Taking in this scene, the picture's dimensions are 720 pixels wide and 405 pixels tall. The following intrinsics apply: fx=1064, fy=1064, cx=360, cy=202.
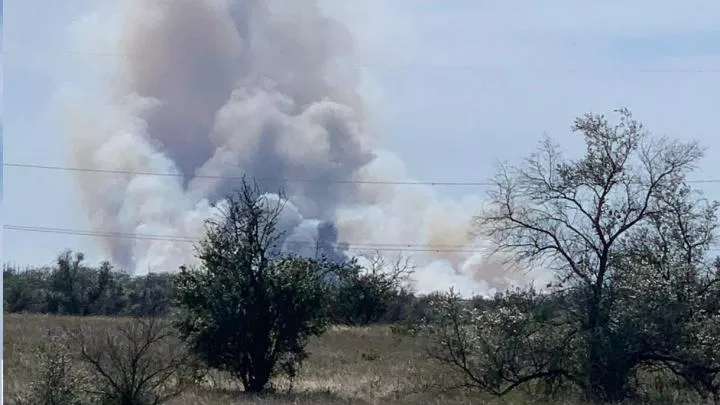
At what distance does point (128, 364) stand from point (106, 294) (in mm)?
49423

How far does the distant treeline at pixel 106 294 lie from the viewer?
60969 millimetres

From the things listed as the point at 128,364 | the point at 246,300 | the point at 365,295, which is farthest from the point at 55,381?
the point at 365,295

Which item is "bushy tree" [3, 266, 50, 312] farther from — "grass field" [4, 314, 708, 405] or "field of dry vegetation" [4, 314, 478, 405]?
"grass field" [4, 314, 708, 405]

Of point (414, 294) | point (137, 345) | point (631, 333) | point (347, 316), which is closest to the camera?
point (137, 345)

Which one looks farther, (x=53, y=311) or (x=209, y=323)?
(x=53, y=311)

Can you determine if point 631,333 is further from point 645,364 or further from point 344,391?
point 344,391

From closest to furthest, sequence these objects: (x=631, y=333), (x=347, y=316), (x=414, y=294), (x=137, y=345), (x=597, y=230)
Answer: (x=137, y=345) < (x=631, y=333) < (x=597, y=230) < (x=347, y=316) < (x=414, y=294)

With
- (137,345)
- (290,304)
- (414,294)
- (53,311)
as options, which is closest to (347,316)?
(414,294)

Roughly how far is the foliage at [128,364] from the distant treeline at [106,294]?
127 ft

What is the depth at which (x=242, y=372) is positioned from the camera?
25.9 meters

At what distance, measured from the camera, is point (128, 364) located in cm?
1853

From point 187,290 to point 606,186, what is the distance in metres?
10.5

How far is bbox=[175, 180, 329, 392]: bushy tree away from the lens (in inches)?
1016

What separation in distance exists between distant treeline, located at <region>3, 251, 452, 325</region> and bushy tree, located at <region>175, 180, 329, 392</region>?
105 ft
